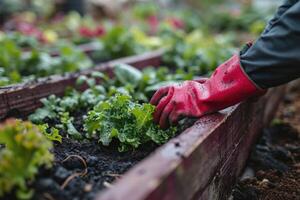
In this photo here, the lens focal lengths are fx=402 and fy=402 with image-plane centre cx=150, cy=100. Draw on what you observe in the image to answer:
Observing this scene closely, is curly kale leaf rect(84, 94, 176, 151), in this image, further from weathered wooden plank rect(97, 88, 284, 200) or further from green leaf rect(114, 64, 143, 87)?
green leaf rect(114, 64, 143, 87)

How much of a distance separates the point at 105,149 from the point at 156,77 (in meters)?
1.31

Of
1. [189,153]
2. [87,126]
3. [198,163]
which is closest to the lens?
[189,153]

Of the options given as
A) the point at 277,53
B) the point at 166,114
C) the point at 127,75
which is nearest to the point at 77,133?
the point at 166,114

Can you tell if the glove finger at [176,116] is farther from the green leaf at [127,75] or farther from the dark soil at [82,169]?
the green leaf at [127,75]

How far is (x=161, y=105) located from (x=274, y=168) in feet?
4.23

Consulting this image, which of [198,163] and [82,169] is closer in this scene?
[198,163]

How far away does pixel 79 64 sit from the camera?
4301mm

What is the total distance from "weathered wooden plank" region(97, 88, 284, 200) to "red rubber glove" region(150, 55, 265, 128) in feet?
0.29

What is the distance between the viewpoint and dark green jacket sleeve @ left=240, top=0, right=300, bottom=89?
201 cm

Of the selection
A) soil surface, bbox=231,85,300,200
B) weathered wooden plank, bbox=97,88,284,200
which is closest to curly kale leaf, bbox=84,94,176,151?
weathered wooden plank, bbox=97,88,284,200

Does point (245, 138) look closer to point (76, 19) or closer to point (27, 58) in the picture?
point (27, 58)

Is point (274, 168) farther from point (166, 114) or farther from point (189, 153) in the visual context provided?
point (189, 153)

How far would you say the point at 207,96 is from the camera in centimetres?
233

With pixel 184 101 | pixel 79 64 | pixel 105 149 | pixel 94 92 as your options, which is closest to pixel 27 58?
pixel 79 64
